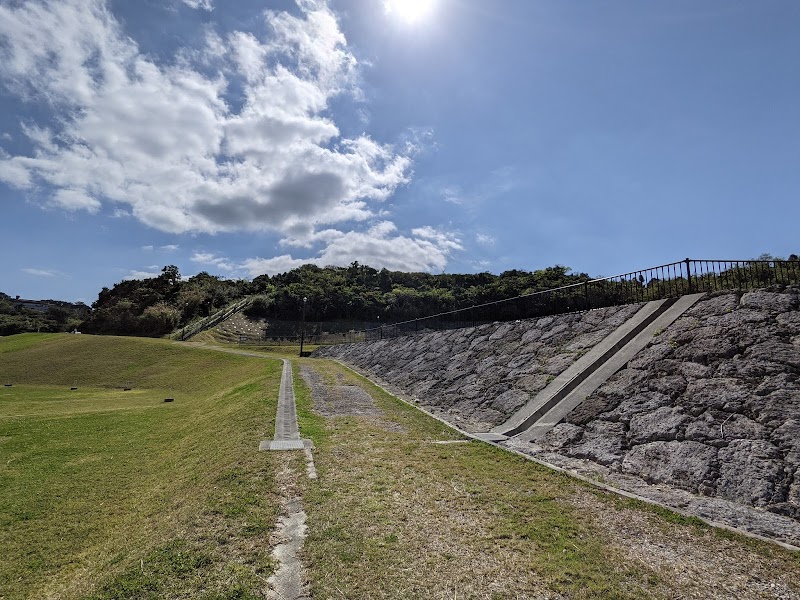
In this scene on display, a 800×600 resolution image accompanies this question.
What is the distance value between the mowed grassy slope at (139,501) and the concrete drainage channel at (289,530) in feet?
0.42

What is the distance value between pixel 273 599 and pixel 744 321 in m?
8.93

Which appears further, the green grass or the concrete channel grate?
the concrete channel grate

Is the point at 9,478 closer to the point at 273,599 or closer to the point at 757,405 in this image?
the point at 273,599

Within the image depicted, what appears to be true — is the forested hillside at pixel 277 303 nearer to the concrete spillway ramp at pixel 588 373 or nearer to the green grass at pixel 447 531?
the concrete spillway ramp at pixel 588 373

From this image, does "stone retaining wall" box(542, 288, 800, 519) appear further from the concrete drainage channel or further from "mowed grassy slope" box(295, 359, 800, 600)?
the concrete drainage channel

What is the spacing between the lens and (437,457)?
6.92m

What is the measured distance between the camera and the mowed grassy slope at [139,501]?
3.67 metres

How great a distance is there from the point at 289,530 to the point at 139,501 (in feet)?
12.9

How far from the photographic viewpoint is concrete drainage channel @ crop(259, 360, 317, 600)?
329cm

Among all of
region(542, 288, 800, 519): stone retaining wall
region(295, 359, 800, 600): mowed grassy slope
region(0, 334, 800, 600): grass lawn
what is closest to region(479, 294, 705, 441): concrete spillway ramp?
region(542, 288, 800, 519): stone retaining wall

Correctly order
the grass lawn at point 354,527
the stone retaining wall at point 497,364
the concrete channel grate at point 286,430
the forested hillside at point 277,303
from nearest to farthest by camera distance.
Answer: the grass lawn at point 354,527, the concrete channel grate at point 286,430, the stone retaining wall at point 497,364, the forested hillside at point 277,303

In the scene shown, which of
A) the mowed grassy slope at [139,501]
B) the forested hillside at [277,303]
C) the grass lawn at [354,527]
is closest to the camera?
the grass lawn at [354,527]

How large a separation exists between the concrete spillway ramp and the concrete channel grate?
12.4 feet

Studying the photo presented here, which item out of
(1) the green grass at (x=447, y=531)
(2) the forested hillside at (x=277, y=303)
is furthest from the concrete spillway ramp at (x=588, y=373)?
(2) the forested hillside at (x=277, y=303)
